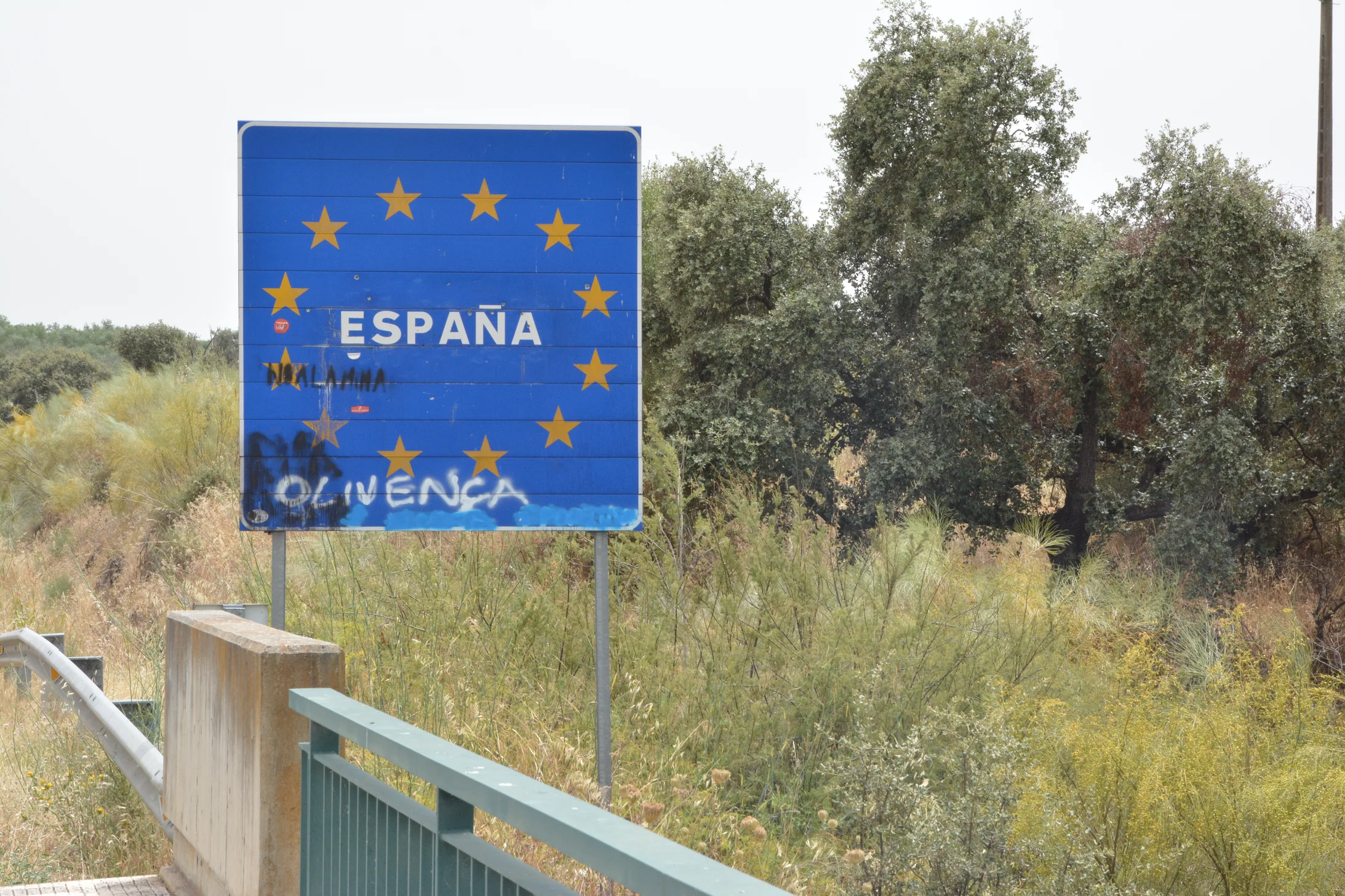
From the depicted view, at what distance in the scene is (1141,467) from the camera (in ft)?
60.7

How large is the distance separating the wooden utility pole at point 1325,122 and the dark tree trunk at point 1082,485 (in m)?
11.4

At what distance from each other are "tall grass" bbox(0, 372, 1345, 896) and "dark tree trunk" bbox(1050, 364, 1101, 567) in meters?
7.85

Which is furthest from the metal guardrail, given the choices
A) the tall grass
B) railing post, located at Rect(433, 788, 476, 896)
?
railing post, located at Rect(433, 788, 476, 896)

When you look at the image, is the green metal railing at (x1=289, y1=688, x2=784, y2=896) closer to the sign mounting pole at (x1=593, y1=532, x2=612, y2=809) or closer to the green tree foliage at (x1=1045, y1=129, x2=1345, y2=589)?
the sign mounting pole at (x1=593, y1=532, x2=612, y2=809)

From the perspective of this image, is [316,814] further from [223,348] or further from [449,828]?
[223,348]

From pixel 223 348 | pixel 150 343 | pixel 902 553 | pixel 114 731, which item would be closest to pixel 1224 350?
pixel 902 553

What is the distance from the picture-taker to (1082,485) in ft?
60.1

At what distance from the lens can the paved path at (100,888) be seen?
5.11m

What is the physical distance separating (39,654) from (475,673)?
3.40 m

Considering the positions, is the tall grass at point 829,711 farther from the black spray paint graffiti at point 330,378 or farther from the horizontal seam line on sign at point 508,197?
the horizontal seam line on sign at point 508,197

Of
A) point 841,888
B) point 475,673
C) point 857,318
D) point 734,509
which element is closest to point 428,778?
point 841,888

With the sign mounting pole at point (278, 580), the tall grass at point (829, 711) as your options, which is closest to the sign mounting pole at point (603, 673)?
the tall grass at point (829, 711)

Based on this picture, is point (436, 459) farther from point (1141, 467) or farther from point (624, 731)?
point (1141, 467)

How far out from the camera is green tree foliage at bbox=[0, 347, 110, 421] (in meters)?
48.2
